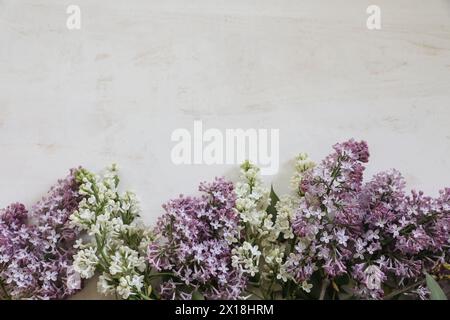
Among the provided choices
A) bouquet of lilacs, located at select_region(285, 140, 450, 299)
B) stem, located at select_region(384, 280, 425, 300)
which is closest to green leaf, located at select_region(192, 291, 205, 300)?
bouquet of lilacs, located at select_region(285, 140, 450, 299)

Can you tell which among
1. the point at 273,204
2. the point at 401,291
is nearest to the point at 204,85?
the point at 273,204

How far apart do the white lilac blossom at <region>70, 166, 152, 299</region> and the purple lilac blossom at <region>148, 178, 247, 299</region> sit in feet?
0.15

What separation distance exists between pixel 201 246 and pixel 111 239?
21 centimetres

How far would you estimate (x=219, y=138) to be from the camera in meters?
1.18

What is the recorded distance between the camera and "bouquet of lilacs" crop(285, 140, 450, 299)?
1.02 meters

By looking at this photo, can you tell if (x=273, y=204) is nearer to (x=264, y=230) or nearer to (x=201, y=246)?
(x=264, y=230)

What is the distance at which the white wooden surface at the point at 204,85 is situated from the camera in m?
1.17

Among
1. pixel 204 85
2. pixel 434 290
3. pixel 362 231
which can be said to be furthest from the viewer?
pixel 204 85

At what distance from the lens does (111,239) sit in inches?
42.8

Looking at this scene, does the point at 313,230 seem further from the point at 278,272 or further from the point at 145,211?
the point at 145,211

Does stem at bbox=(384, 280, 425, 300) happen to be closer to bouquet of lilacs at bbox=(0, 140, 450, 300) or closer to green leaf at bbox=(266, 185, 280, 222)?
bouquet of lilacs at bbox=(0, 140, 450, 300)

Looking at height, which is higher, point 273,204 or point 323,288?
point 273,204

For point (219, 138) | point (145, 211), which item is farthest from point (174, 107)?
point (145, 211)
